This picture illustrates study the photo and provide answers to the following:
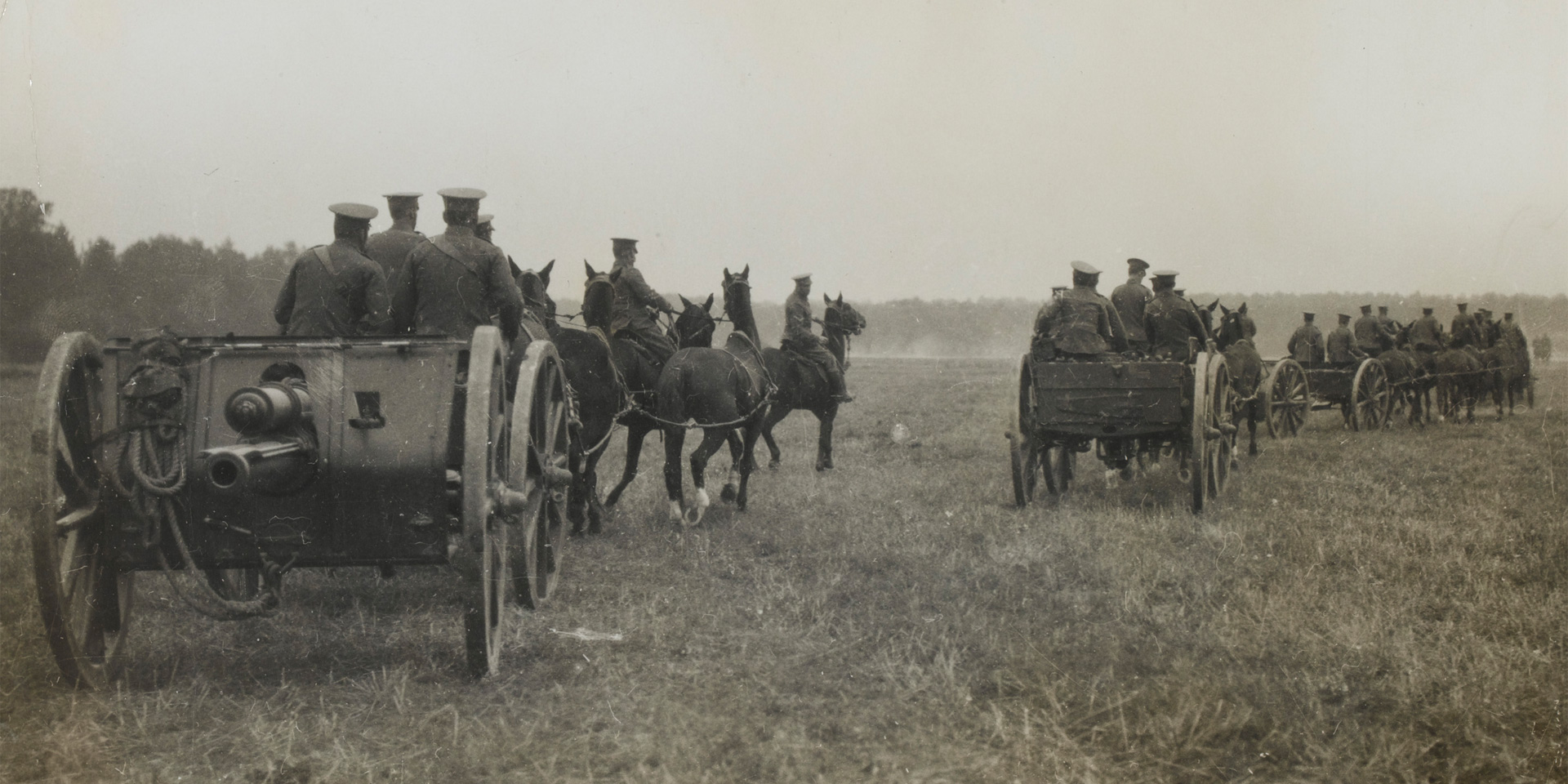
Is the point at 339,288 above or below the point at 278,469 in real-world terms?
above

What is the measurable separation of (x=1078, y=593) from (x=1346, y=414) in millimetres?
11730

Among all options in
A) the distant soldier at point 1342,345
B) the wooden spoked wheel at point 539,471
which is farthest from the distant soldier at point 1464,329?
the wooden spoked wheel at point 539,471

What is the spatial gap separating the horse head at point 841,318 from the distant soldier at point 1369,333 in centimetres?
860

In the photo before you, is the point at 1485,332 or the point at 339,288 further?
the point at 1485,332

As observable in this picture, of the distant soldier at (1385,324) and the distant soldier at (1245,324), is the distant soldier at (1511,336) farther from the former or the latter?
the distant soldier at (1245,324)

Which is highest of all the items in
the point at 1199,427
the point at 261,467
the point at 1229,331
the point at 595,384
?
the point at 1229,331

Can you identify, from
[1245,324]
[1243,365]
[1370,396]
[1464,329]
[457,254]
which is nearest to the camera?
[457,254]

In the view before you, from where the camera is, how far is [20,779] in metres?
3.65

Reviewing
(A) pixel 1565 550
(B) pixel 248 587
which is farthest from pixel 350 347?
(A) pixel 1565 550

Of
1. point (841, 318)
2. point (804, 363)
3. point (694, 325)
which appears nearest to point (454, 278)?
point (694, 325)

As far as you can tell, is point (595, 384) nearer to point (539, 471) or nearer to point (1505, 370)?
point (539, 471)

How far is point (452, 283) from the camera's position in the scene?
5812 mm

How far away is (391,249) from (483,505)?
3.30 metres

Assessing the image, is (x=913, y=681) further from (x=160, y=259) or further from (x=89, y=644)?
(x=160, y=259)
